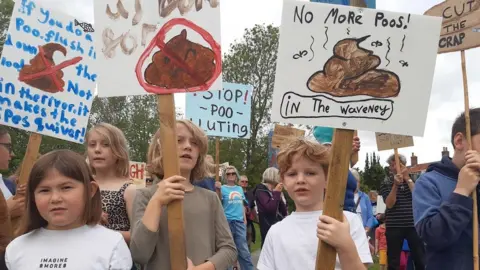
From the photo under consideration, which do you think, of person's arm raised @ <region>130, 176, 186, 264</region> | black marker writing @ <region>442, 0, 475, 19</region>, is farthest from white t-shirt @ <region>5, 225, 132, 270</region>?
black marker writing @ <region>442, 0, 475, 19</region>

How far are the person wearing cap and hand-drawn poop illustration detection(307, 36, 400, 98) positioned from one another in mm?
1879

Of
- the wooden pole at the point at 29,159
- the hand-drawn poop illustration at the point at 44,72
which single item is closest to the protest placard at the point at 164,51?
the wooden pole at the point at 29,159

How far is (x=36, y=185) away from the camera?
8.77 ft

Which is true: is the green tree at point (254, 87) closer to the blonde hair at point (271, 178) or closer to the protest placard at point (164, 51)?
the blonde hair at point (271, 178)

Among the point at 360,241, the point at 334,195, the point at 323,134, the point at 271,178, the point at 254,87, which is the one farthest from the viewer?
the point at 254,87

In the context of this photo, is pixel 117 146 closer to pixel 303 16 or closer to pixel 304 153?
pixel 304 153

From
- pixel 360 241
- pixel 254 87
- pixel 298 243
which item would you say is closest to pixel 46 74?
pixel 298 243

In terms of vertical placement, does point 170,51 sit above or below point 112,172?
above

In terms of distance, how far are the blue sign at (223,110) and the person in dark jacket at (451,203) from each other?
4439mm

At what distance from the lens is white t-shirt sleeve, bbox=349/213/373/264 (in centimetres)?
269

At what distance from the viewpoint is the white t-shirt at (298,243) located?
8.98ft

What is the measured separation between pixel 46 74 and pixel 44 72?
0.02 meters

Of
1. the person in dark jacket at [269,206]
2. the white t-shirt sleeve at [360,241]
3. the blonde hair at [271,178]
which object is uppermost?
the white t-shirt sleeve at [360,241]

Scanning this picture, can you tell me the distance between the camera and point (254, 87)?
3625 centimetres
